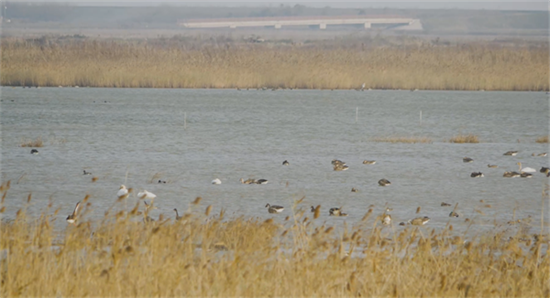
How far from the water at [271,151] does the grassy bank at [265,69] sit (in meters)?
1.58

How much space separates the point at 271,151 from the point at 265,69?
22810 millimetres

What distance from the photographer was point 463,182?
15.8m

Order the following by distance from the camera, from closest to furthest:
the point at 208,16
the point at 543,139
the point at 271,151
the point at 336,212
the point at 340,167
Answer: the point at 336,212 → the point at 340,167 → the point at 271,151 → the point at 543,139 → the point at 208,16

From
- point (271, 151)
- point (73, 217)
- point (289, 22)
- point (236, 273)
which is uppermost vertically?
point (236, 273)

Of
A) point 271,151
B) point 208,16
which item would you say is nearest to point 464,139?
point 271,151

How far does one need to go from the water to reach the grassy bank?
62.3 inches

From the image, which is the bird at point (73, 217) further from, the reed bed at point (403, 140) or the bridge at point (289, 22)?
the bridge at point (289, 22)

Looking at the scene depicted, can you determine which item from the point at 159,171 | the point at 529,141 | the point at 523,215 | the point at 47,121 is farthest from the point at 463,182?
the point at 47,121

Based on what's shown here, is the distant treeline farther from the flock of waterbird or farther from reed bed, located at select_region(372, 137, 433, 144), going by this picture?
the flock of waterbird

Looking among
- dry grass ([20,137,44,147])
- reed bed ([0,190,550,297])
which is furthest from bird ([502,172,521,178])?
dry grass ([20,137,44,147])

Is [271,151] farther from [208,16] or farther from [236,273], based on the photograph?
[208,16]

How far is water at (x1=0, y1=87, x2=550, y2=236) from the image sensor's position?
13078 millimetres

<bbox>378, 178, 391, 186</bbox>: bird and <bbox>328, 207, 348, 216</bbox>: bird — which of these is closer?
<bbox>328, 207, 348, 216</bbox>: bird

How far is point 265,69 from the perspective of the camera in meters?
42.7
